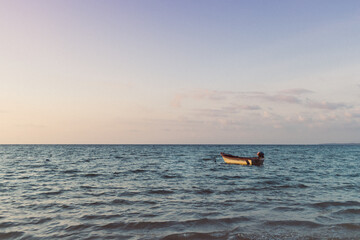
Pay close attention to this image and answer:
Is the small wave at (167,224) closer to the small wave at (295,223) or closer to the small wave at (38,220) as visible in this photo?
the small wave at (295,223)

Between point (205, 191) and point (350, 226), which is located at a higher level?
point (350, 226)

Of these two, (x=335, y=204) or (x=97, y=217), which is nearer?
(x=97, y=217)

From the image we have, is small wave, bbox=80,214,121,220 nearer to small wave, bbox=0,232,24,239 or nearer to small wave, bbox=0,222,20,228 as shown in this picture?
small wave, bbox=0,232,24,239

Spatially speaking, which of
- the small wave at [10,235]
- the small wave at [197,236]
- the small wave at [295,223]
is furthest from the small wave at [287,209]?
the small wave at [10,235]

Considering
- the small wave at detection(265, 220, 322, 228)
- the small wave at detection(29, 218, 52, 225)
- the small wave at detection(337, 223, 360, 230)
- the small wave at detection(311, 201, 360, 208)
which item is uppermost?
the small wave at detection(337, 223, 360, 230)

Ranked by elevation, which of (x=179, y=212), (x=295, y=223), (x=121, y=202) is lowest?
(x=121, y=202)

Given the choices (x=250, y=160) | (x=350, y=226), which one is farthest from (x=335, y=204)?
(x=250, y=160)

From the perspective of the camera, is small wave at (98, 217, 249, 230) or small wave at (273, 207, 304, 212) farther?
small wave at (273, 207, 304, 212)

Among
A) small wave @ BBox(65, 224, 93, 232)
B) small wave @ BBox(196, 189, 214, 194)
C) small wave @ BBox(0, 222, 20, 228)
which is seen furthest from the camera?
small wave @ BBox(196, 189, 214, 194)

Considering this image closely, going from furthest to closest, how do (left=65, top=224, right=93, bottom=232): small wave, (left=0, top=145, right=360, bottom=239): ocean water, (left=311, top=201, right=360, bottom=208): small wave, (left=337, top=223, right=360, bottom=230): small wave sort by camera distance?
1. (left=311, top=201, right=360, bottom=208): small wave
2. (left=65, top=224, right=93, bottom=232): small wave
3. (left=337, top=223, right=360, bottom=230): small wave
4. (left=0, top=145, right=360, bottom=239): ocean water

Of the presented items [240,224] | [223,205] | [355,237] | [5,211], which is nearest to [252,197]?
[223,205]

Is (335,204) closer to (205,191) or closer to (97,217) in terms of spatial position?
(205,191)

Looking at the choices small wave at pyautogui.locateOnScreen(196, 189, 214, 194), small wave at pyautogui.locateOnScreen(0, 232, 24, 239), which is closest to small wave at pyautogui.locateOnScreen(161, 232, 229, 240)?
small wave at pyautogui.locateOnScreen(0, 232, 24, 239)

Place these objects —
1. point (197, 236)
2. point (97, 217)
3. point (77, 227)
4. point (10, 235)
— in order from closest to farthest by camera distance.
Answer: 1. point (197, 236)
2. point (10, 235)
3. point (77, 227)
4. point (97, 217)
